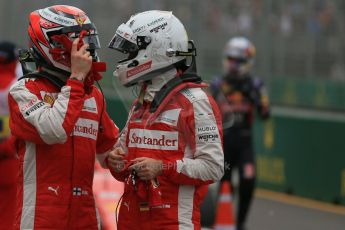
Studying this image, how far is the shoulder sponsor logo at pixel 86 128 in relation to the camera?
564 centimetres

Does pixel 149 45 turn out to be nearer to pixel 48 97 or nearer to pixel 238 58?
→ pixel 48 97

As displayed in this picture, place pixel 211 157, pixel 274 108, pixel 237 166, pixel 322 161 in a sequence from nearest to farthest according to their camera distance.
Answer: pixel 211 157 < pixel 237 166 < pixel 322 161 < pixel 274 108

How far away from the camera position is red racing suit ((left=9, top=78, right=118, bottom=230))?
539cm

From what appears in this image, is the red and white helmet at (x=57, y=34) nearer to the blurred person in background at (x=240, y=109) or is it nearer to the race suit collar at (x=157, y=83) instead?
the race suit collar at (x=157, y=83)

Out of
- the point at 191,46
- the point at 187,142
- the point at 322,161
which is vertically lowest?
the point at 322,161

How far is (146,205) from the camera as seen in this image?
5.49 meters

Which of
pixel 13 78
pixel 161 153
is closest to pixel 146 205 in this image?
pixel 161 153

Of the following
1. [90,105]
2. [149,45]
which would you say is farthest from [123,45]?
[90,105]

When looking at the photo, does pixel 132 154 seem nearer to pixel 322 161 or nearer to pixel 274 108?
pixel 322 161

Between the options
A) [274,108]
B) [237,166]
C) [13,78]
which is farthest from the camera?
[274,108]

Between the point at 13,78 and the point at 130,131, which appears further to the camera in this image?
the point at 13,78

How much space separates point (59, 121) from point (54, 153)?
0.27 m

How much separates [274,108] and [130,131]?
10046 millimetres

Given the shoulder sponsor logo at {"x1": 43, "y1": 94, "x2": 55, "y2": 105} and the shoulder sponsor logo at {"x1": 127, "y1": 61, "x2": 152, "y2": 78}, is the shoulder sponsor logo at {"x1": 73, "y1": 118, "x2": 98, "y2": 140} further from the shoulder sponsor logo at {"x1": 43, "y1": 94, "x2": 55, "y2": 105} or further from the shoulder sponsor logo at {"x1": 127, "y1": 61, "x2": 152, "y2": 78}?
the shoulder sponsor logo at {"x1": 127, "y1": 61, "x2": 152, "y2": 78}
